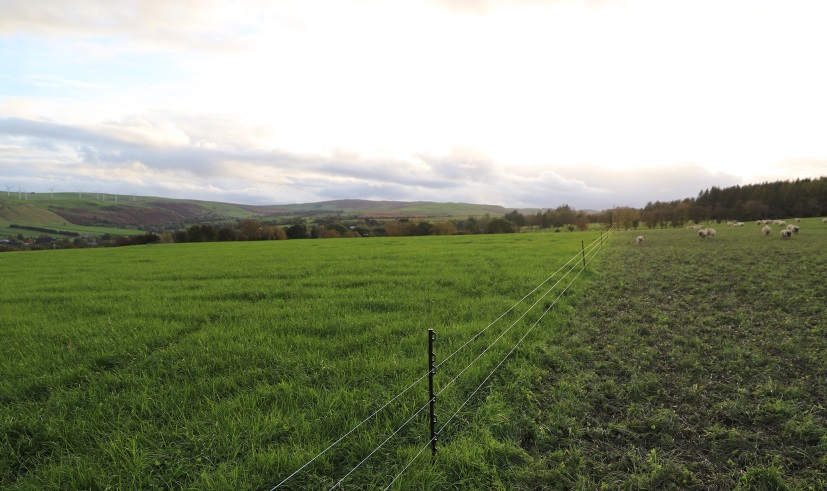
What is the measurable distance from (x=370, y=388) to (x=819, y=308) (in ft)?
39.1

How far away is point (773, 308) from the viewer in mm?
10008

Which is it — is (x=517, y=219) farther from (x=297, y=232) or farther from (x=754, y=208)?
(x=297, y=232)

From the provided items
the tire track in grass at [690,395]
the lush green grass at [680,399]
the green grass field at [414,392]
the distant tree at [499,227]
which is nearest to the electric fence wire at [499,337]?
the green grass field at [414,392]

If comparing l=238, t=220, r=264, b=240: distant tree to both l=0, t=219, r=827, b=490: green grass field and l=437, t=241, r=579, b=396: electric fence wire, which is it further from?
l=437, t=241, r=579, b=396: electric fence wire

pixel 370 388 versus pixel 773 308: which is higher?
pixel 773 308

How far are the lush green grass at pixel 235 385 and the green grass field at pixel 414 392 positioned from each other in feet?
0.11

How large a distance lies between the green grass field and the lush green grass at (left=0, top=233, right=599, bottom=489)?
0.03 m

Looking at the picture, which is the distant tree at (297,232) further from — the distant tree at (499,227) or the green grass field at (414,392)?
the green grass field at (414,392)

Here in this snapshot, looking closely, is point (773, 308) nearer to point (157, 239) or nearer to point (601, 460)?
point (601, 460)

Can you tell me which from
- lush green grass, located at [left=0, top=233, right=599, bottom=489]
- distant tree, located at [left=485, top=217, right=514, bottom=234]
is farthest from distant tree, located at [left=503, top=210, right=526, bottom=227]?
lush green grass, located at [left=0, top=233, right=599, bottom=489]

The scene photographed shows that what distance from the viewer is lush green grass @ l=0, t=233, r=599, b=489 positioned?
4.20m

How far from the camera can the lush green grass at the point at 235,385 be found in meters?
4.20

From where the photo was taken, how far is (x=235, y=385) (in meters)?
5.91

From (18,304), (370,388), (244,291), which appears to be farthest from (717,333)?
(18,304)
